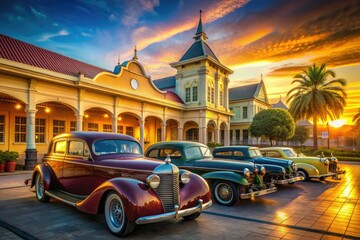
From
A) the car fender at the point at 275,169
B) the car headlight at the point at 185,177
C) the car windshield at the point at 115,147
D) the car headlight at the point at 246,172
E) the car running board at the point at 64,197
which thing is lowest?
the car running board at the point at 64,197

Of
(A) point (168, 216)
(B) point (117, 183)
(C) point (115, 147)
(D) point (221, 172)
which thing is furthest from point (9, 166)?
(A) point (168, 216)

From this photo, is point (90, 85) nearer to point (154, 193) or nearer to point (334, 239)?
point (154, 193)

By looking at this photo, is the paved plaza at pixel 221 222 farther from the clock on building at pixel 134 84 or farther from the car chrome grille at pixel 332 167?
the clock on building at pixel 134 84

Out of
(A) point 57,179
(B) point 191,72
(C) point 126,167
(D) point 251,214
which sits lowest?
(D) point 251,214


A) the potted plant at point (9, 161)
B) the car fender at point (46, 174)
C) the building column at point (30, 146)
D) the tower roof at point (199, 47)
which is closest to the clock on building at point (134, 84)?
the building column at point (30, 146)

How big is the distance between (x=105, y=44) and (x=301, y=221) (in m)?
10.9

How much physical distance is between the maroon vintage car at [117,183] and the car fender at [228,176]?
1.55m

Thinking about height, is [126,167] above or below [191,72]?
below

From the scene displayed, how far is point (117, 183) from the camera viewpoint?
4.07 m

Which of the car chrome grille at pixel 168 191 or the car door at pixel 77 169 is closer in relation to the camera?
the car chrome grille at pixel 168 191

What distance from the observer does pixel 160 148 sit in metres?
7.54

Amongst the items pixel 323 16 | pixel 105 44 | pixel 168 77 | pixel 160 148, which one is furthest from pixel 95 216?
pixel 168 77

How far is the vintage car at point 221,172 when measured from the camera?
6.16 metres

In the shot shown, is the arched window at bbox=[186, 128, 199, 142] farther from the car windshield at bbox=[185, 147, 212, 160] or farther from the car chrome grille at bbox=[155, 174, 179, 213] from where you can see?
the car chrome grille at bbox=[155, 174, 179, 213]
